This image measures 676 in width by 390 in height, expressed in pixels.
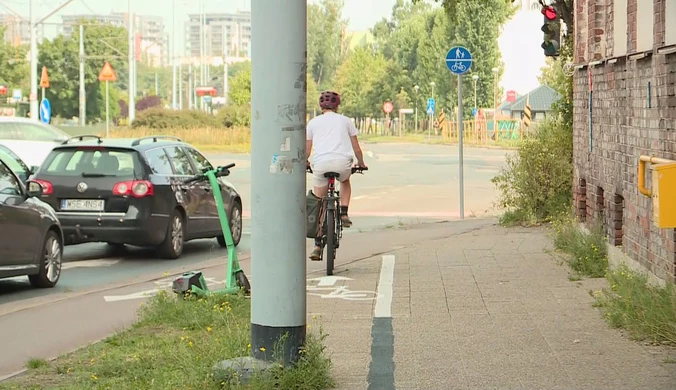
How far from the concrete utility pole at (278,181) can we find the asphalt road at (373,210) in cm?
584

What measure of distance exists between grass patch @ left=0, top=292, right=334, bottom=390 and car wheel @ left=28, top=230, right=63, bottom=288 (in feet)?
10.4

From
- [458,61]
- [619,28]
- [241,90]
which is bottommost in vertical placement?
[619,28]

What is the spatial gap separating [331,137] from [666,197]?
6.64 metres

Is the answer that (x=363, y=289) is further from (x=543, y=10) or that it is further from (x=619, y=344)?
(x=543, y=10)

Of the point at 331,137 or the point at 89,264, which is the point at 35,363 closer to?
the point at 331,137

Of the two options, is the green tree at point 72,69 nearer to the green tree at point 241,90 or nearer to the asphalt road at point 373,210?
the green tree at point 241,90

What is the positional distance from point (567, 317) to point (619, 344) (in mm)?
1251

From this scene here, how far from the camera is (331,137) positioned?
1256 cm

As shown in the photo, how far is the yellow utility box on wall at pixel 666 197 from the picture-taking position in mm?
6152

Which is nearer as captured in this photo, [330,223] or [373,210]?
[330,223]

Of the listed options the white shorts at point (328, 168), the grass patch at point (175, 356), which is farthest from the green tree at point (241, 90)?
the grass patch at point (175, 356)

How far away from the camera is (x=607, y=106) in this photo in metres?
11.6

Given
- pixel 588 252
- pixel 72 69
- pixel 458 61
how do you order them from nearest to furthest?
1. pixel 588 252
2. pixel 458 61
3. pixel 72 69

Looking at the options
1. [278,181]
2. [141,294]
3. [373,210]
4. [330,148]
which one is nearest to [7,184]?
[141,294]
